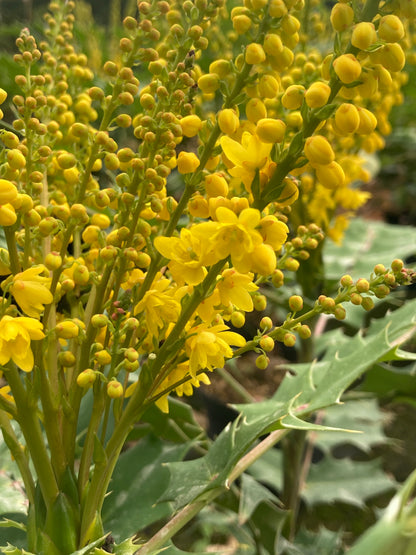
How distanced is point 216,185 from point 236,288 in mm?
77

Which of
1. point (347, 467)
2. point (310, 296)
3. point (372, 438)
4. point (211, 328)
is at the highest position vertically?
point (211, 328)

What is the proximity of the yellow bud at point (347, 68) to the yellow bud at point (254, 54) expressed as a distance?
0.05m

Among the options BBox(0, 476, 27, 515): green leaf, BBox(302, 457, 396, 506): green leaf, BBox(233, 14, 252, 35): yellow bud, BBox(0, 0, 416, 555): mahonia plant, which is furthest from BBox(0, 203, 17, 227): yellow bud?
BBox(302, 457, 396, 506): green leaf

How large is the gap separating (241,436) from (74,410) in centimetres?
19

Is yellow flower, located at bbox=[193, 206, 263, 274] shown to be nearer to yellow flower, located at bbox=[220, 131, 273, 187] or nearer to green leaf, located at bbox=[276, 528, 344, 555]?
yellow flower, located at bbox=[220, 131, 273, 187]

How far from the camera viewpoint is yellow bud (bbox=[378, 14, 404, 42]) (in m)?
0.34

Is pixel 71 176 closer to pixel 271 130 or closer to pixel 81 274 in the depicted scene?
pixel 81 274

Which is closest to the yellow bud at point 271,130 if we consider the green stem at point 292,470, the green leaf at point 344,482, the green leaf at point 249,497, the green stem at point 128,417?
the green stem at point 128,417

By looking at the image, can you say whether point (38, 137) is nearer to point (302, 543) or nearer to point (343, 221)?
point (343, 221)

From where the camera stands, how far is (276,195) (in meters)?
0.38

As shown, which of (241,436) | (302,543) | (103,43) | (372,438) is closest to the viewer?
(241,436)

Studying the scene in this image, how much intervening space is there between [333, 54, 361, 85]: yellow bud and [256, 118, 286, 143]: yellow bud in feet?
0.15

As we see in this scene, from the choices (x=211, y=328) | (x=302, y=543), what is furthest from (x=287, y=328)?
(x=302, y=543)

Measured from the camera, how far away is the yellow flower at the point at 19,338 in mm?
381
